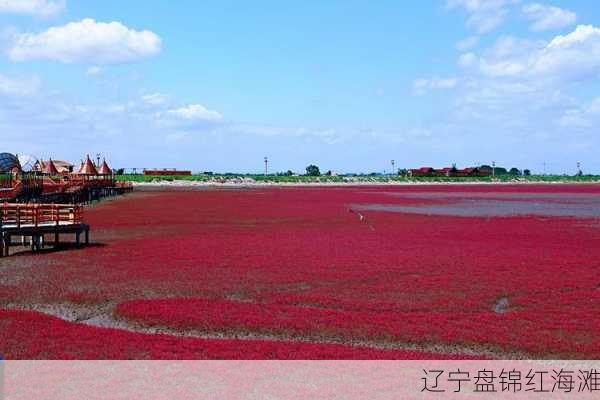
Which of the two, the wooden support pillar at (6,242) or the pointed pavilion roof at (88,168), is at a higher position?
the pointed pavilion roof at (88,168)

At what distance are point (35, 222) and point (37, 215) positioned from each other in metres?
0.31

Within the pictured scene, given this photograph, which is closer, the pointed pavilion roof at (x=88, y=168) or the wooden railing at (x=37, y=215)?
the wooden railing at (x=37, y=215)

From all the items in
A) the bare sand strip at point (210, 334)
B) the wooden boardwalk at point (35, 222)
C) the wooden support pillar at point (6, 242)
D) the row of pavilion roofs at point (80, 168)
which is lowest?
the bare sand strip at point (210, 334)

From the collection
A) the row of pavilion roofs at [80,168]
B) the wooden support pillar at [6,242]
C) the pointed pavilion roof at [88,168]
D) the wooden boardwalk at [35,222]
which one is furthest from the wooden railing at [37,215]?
the pointed pavilion roof at [88,168]

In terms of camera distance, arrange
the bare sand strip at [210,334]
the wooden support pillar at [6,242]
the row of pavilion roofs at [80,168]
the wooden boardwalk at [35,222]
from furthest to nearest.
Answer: the row of pavilion roofs at [80,168] < the wooden boardwalk at [35,222] < the wooden support pillar at [6,242] < the bare sand strip at [210,334]

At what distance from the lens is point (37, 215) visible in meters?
24.5

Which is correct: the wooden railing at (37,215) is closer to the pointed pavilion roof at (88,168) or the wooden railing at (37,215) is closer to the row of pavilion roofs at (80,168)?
the row of pavilion roofs at (80,168)

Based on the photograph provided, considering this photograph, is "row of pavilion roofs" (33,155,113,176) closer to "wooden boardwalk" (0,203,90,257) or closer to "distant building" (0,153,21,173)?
"distant building" (0,153,21,173)

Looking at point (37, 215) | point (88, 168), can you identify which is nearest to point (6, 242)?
point (37, 215)

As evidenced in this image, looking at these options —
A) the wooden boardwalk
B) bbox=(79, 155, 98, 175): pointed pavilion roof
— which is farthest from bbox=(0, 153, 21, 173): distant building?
the wooden boardwalk

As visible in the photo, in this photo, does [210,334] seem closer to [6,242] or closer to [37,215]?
[6,242]

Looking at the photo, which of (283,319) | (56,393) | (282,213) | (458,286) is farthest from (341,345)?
(282,213)

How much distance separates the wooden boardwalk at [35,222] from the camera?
934 inches

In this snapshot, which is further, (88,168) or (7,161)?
(88,168)
